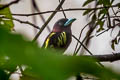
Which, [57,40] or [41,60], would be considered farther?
[57,40]

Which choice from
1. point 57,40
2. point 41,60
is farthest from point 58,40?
point 41,60

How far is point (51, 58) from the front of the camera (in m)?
0.12

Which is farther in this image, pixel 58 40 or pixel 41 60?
pixel 58 40

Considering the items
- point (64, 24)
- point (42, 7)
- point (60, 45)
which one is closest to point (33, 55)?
point (60, 45)

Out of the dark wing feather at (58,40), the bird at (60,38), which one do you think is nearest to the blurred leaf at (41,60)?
the bird at (60,38)

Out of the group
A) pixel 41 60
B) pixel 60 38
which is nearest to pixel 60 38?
pixel 60 38

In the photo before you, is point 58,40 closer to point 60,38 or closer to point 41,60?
point 60,38

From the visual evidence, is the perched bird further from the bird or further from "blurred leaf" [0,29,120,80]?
"blurred leaf" [0,29,120,80]

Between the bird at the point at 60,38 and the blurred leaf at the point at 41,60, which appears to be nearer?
the blurred leaf at the point at 41,60

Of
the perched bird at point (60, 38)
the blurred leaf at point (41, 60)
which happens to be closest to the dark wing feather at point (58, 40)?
the perched bird at point (60, 38)

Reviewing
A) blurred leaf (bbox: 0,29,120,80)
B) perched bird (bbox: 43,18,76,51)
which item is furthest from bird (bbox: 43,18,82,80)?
blurred leaf (bbox: 0,29,120,80)

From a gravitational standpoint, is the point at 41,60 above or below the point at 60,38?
below

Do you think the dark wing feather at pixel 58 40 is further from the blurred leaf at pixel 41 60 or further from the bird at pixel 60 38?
the blurred leaf at pixel 41 60

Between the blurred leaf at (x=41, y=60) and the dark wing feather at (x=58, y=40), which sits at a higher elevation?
the dark wing feather at (x=58, y=40)
